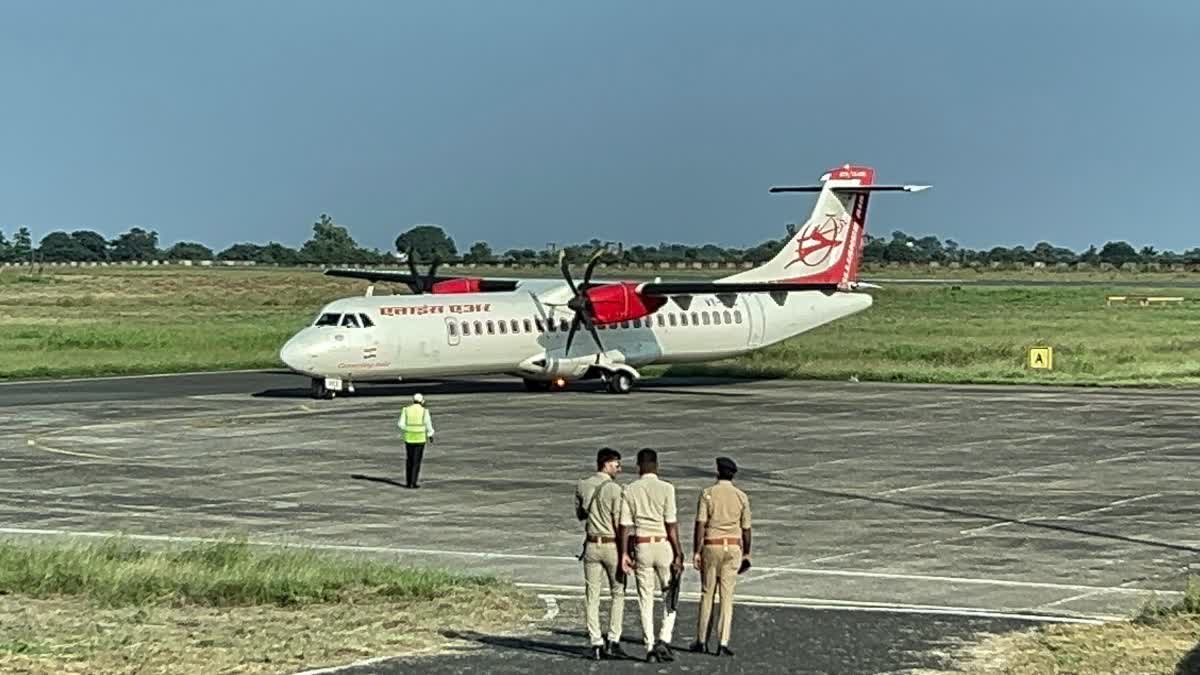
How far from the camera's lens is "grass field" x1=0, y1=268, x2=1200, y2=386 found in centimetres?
5369

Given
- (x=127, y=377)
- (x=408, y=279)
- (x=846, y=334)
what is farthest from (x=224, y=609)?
(x=846, y=334)

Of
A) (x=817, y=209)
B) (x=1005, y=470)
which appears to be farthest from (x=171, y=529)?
(x=817, y=209)

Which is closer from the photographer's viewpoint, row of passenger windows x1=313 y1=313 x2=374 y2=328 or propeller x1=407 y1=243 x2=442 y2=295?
row of passenger windows x1=313 y1=313 x2=374 y2=328

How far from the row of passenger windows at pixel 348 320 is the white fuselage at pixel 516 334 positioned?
3 centimetres

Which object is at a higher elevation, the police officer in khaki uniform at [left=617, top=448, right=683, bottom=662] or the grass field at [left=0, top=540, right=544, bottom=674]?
the police officer in khaki uniform at [left=617, top=448, right=683, bottom=662]

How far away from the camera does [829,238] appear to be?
50594 millimetres

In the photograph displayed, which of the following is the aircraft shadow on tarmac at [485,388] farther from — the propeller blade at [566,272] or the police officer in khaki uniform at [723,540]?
the police officer in khaki uniform at [723,540]

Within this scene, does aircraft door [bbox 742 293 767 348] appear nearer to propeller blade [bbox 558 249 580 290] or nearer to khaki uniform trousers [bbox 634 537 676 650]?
propeller blade [bbox 558 249 580 290]

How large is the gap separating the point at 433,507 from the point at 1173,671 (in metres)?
13.6

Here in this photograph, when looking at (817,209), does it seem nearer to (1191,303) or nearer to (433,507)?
(433,507)

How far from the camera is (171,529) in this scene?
894 inches

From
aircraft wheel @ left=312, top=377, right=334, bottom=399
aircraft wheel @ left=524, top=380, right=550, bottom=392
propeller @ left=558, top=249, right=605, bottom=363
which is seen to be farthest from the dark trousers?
aircraft wheel @ left=524, top=380, right=550, bottom=392

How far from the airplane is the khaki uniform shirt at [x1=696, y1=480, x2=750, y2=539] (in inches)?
1106

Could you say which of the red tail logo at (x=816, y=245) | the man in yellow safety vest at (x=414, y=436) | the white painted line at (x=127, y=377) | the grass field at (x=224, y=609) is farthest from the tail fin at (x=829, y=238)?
the grass field at (x=224, y=609)
